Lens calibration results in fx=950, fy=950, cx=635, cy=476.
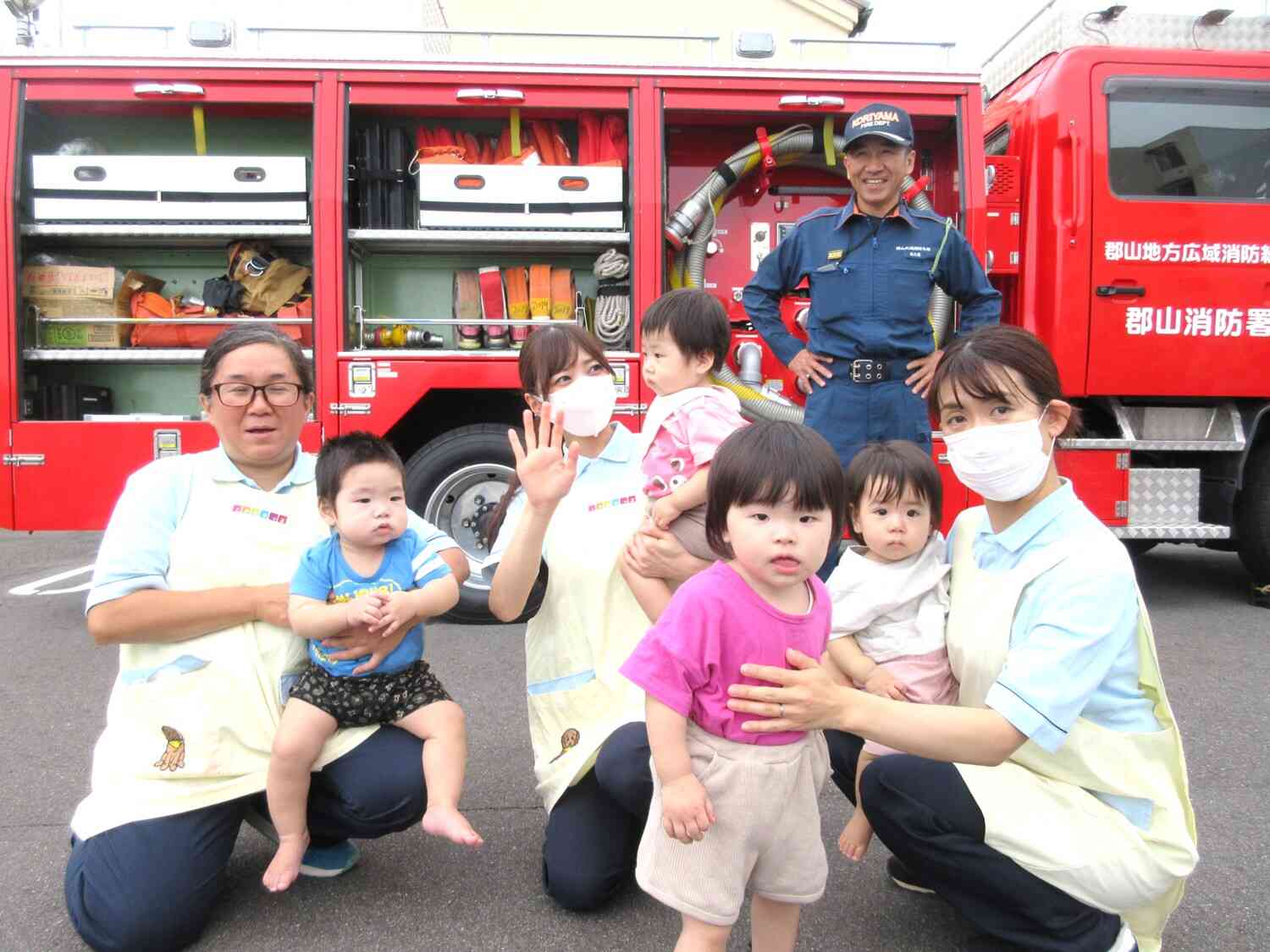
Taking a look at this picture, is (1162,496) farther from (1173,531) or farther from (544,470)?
(544,470)

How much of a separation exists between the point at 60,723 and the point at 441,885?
2.02m

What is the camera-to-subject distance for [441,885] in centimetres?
236

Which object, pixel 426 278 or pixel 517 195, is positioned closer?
pixel 517 195

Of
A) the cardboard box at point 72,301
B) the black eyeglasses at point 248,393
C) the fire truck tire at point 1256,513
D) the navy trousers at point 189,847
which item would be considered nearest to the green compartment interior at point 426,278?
the cardboard box at point 72,301

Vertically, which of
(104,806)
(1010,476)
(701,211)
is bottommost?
(104,806)

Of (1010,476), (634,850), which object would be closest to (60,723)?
(634,850)

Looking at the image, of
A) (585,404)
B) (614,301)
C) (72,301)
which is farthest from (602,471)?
(72,301)

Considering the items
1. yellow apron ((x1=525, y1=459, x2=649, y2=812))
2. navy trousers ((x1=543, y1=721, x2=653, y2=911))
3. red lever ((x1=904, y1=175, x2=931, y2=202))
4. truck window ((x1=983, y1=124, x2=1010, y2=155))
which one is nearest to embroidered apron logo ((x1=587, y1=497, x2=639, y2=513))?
yellow apron ((x1=525, y1=459, x2=649, y2=812))

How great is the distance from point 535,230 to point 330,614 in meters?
3.08

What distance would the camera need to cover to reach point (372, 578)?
222 cm

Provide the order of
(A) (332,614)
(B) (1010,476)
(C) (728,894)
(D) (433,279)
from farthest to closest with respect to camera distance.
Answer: (D) (433,279), (A) (332,614), (B) (1010,476), (C) (728,894)

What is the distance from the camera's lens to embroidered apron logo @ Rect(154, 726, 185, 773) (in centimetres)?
212

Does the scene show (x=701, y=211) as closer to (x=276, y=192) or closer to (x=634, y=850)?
(x=276, y=192)

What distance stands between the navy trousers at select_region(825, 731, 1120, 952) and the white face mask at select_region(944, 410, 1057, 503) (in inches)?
22.6
